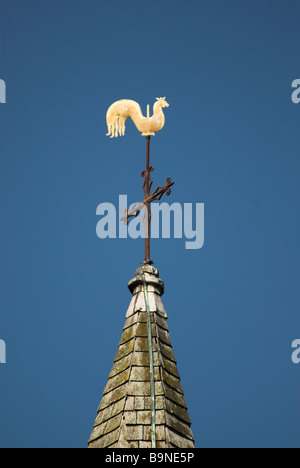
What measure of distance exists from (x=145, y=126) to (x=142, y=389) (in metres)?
4.71

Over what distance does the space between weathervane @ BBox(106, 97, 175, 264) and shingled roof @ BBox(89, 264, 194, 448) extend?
780 mm

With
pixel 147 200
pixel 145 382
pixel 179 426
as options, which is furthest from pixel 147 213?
pixel 179 426

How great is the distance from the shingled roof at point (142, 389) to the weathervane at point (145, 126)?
2.56ft

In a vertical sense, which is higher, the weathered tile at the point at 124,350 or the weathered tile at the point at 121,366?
the weathered tile at the point at 124,350

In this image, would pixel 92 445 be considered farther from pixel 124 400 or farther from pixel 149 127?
pixel 149 127

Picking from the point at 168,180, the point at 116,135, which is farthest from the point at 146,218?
the point at 116,135

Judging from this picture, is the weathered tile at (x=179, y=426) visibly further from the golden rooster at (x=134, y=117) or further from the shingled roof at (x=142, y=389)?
the golden rooster at (x=134, y=117)

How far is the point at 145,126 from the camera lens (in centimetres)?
2177

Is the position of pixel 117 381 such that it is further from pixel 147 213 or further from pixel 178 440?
pixel 147 213

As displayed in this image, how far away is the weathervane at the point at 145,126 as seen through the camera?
20875 mm

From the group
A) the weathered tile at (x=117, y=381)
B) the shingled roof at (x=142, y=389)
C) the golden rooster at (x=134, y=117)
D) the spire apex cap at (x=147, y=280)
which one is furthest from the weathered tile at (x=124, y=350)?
the golden rooster at (x=134, y=117)

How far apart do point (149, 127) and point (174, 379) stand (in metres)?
4.35

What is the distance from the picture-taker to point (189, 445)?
18719mm
